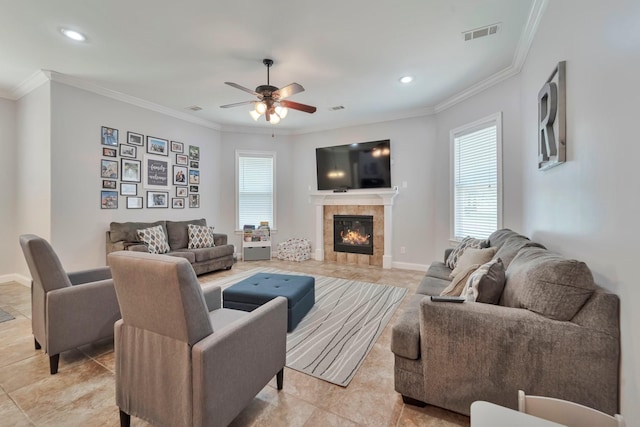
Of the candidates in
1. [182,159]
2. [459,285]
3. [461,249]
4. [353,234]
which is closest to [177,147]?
[182,159]

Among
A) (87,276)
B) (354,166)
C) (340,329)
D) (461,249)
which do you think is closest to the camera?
(87,276)

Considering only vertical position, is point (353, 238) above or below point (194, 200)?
below

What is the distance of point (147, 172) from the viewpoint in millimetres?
4508

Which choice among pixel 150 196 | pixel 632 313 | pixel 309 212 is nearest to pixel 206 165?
pixel 150 196

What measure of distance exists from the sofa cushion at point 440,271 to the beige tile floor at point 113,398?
103cm

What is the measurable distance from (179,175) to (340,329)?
4.10 m

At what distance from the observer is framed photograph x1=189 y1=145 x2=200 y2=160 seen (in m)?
5.23

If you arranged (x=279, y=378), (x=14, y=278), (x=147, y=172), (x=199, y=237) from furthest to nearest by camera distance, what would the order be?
1. (x=199, y=237)
2. (x=147, y=172)
3. (x=14, y=278)
4. (x=279, y=378)

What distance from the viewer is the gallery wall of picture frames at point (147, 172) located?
4.05 m

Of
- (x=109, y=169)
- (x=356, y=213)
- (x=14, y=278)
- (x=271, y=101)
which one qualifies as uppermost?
(x=271, y=101)

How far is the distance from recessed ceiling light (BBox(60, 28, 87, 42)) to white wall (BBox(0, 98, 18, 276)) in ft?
8.53

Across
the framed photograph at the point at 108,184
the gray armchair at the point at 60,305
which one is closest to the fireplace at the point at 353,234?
the framed photograph at the point at 108,184

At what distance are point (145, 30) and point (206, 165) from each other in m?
3.10

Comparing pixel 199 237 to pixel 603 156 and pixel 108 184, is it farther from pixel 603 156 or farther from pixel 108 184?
pixel 603 156
